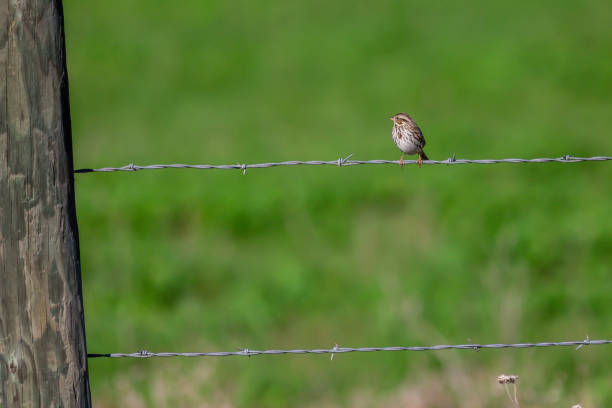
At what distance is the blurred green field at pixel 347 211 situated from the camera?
313 inches

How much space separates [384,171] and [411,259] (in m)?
3.13

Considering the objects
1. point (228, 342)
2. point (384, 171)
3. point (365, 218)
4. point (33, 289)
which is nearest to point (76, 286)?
point (33, 289)

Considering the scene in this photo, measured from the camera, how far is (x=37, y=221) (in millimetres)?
3332

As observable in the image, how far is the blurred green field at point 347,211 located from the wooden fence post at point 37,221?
3193 mm

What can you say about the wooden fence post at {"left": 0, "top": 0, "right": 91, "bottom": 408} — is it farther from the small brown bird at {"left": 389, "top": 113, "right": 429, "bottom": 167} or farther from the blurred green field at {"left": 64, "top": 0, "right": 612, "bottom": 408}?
the small brown bird at {"left": 389, "top": 113, "right": 429, "bottom": 167}

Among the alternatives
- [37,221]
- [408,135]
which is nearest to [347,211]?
[408,135]

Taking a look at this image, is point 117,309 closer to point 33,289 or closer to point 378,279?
point 378,279

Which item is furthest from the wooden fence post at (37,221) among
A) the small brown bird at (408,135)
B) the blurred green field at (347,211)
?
the small brown bird at (408,135)

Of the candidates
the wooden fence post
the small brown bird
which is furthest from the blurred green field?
the wooden fence post

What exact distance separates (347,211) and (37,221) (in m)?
9.09

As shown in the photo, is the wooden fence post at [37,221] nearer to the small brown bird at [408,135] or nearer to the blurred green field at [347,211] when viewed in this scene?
the blurred green field at [347,211]

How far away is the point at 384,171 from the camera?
13.4 meters

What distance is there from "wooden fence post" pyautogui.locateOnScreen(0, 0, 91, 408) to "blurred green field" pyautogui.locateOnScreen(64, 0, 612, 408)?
10.5 ft

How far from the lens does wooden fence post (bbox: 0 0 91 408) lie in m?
3.26
